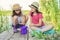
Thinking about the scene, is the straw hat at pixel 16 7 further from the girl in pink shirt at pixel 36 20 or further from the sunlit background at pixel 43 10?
the girl in pink shirt at pixel 36 20

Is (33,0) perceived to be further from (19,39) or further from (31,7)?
(19,39)

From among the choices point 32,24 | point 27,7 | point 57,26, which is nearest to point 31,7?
point 27,7

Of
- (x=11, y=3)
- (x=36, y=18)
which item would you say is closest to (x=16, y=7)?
(x=11, y=3)

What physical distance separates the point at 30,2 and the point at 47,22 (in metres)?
0.33

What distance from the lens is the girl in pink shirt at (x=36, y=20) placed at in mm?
2131

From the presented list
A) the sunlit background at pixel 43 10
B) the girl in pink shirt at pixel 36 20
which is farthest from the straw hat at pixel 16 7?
the girl in pink shirt at pixel 36 20

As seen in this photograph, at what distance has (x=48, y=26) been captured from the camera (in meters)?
2.14

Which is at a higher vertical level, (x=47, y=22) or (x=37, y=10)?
(x=37, y=10)

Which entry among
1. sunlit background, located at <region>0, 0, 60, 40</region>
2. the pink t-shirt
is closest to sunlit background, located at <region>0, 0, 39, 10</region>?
sunlit background, located at <region>0, 0, 60, 40</region>

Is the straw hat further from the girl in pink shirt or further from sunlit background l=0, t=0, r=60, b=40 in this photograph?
the girl in pink shirt

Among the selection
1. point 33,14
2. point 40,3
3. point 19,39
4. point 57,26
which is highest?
point 40,3

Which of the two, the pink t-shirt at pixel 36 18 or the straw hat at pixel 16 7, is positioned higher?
the straw hat at pixel 16 7

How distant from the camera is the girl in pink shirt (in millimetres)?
2131

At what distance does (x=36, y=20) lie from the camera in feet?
7.01
